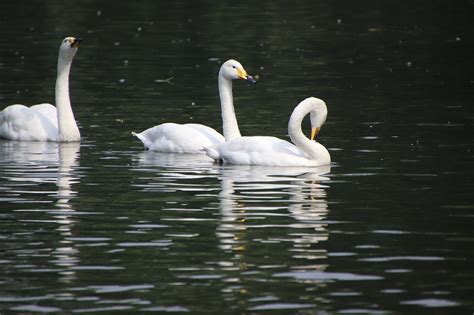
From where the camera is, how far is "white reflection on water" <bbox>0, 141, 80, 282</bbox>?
42.3 ft

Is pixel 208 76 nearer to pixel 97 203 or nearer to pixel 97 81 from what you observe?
pixel 97 81

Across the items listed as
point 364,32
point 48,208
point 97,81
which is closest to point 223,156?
point 48,208

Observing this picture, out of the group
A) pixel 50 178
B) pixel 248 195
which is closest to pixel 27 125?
pixel 50 178

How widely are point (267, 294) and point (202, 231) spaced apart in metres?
2.74

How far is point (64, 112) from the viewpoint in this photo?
864 inches

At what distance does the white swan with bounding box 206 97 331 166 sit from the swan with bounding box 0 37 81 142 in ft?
11.7

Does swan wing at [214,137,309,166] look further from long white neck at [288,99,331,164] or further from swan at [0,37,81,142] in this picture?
swan at [0,37,81,142]

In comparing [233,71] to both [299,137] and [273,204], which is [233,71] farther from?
[273,204]

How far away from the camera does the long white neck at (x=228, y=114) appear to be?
2021cm

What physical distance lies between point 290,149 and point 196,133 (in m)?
2.00

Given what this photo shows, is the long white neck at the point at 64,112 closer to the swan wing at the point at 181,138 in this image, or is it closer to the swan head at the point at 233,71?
the swan wing at the point at 181,138

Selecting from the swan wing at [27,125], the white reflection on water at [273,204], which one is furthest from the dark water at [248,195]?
the swan wing at [27,125]

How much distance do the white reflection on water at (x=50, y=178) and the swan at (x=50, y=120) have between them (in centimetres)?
15

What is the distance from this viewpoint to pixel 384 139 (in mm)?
20688
